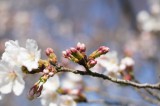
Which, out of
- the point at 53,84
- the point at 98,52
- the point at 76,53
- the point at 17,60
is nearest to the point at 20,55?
the point at 17,60

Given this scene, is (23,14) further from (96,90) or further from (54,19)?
(96,90)

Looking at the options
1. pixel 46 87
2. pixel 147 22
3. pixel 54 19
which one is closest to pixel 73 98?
pixel 46 87

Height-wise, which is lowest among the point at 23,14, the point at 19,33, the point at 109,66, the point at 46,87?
the point at 46,87

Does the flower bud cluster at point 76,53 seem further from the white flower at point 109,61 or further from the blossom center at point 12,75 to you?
the white flower at point 109,61

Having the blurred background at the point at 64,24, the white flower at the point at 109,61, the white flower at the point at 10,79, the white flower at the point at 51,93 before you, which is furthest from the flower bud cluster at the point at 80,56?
the blurred background at the point at 64,24

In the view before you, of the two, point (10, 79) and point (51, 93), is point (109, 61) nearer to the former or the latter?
point (51, 93)

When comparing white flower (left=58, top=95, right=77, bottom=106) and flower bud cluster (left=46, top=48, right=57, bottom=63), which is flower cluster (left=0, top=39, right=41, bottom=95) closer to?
flower bud cluster (left=46, top=48, right=57, bottom=63)

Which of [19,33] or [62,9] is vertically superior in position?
[62,9]
